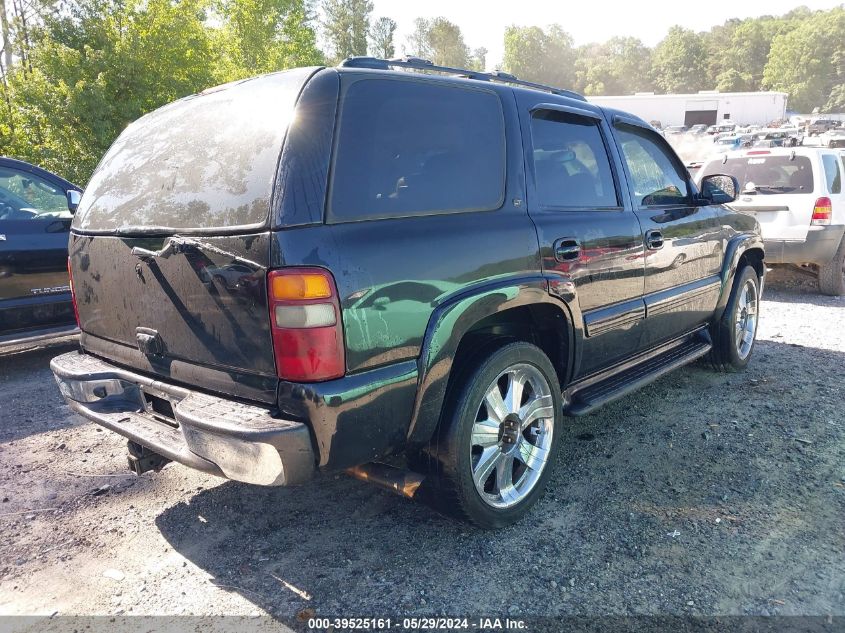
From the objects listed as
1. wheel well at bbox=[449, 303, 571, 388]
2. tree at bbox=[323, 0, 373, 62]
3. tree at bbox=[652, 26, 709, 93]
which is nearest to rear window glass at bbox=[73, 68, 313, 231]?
wheel well at bbox=[449, 303, 571, 388]

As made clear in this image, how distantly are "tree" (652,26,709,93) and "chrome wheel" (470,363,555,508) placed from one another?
147 meters

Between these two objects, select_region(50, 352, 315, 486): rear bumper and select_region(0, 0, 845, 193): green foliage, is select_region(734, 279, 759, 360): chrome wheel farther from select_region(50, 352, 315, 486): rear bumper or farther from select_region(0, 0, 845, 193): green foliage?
select_region(0, 0, 845, 193): green foliage

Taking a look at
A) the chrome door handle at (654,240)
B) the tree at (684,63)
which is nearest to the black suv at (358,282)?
the chrome door handle at (654,240)

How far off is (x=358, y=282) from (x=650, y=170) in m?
2.72

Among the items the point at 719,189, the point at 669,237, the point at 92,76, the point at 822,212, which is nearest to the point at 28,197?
the point at 669,237

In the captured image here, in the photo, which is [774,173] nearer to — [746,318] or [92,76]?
[746,318]

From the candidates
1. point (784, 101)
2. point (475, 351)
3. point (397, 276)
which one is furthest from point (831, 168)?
point (784, 101)

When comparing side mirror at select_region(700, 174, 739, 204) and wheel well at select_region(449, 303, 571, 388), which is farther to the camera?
side mirror at select_region(700, 174, 739, 204)

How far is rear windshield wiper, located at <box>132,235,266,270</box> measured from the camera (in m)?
2.16

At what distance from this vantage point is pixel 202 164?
2461 millimetres

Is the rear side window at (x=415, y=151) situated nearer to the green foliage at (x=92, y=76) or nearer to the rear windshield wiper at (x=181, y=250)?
the rear windshield wiper at (x=181, y=250)

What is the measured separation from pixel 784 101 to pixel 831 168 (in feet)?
270

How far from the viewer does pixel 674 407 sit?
171 inches

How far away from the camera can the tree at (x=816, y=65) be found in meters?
112
